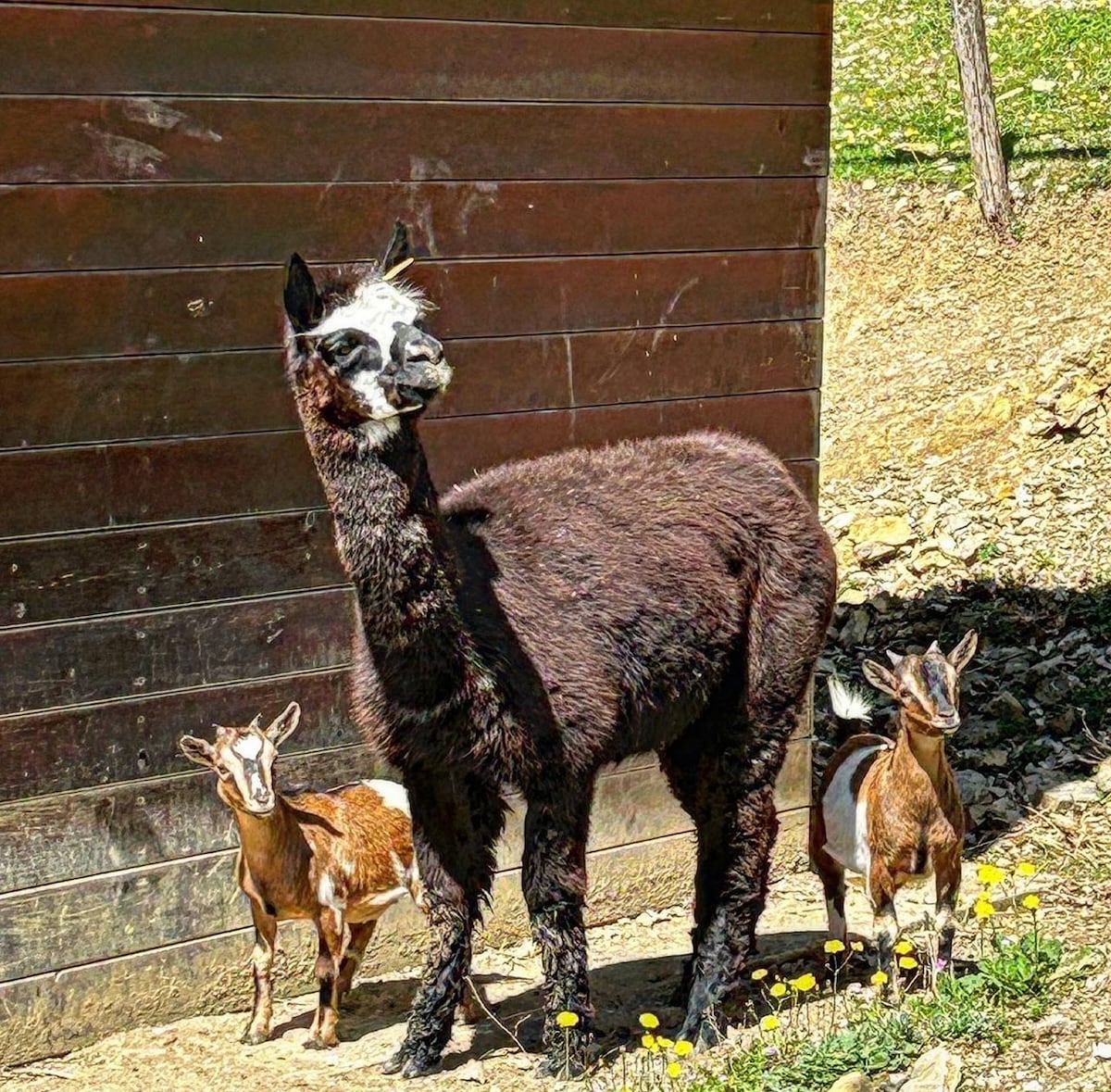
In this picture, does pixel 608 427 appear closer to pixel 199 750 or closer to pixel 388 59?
pixel 388 59

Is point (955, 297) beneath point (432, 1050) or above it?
above

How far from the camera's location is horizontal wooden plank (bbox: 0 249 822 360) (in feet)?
17.5

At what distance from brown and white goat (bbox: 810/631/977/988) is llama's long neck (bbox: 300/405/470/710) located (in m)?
1.41

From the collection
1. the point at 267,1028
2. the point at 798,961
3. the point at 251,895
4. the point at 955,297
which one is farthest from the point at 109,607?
the point at 955,297

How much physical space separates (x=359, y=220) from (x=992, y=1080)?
3524 mm

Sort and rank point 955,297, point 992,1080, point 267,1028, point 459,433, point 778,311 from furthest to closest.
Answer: point 955,297 < point 778,311 < point 459,433 < point 267,1028 < point 992,1080

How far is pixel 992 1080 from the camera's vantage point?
15.2 feet

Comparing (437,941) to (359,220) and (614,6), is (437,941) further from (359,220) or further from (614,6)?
(614,6)

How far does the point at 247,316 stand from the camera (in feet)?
18.5

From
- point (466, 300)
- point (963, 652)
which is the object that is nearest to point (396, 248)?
point (466, 300)

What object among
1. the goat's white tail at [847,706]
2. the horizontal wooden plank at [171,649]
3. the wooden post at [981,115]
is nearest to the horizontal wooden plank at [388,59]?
the horizontal wooden plank at [171,649]

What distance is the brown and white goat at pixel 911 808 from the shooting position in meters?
5.16

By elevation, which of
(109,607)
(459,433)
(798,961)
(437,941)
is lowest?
(798,961)

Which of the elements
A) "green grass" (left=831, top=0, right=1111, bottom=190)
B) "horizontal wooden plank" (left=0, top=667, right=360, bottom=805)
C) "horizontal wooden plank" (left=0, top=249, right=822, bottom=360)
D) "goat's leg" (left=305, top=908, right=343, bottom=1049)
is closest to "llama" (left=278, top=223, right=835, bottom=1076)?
"goat's leg" (left=305, top=908, right=343, bottom=1049)
